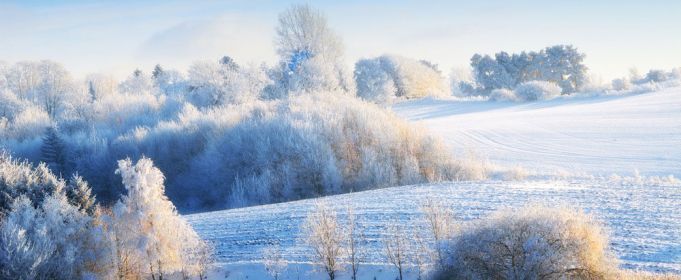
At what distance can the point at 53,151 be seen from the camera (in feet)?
108

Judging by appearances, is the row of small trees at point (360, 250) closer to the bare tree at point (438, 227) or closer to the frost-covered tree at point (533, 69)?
the bare tree at point (438, 227)

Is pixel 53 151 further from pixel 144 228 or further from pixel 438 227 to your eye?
pixel 438 227

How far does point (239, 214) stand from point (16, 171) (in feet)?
21.0

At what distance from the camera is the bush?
28.8ft

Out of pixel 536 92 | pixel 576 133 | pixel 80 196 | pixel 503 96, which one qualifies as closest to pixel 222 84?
pixel 576 133

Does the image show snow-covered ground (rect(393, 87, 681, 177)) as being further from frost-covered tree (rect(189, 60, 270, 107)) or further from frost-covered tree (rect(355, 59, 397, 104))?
frost-covered tree (rect(189, 60, 270, 107))

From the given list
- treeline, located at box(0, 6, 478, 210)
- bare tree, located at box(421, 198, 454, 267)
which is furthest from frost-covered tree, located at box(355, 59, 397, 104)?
bare tree, located at box(421, 198, 454, 267)

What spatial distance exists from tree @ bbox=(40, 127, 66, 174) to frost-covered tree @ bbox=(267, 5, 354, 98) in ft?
66.9

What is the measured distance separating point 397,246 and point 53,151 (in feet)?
Result: 92.2

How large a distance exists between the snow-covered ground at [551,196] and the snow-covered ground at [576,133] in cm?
6

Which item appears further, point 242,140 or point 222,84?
point 222,84

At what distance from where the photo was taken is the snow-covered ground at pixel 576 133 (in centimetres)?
2484

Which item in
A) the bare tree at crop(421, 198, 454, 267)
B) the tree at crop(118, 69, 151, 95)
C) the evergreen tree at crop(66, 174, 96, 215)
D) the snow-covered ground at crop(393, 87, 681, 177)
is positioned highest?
the tree at crop(118, 69, 151, 95)

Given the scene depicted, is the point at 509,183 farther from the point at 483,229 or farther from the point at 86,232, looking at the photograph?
the point at 86,232
